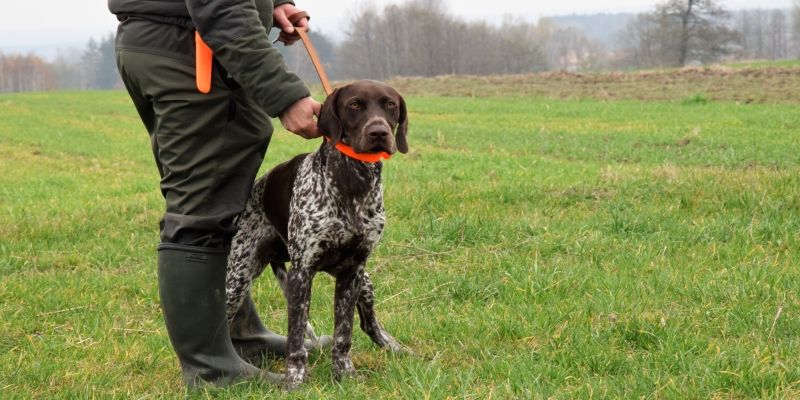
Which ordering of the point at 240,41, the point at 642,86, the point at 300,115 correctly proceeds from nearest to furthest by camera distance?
1. the point at 240,41
2. the point at 300,115
3. the point at 642,86

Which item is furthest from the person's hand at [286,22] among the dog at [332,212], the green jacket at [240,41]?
the green jacket at [240,41]

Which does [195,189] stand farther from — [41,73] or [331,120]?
[41,73]

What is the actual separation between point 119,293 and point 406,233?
2283 millimetres

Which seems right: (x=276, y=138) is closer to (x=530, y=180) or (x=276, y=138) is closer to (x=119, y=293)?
(x=530, y=180)

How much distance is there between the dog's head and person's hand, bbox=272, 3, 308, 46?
69 cm

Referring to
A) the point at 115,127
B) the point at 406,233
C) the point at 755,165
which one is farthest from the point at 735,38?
the point at 406,233

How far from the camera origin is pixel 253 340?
15.1 ft

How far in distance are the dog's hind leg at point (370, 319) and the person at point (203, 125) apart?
2.34 feet

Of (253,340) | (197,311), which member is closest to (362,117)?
(197,311)

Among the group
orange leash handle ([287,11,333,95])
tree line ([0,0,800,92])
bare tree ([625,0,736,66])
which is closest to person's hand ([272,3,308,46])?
orange leash handle ([287,11,333,95])

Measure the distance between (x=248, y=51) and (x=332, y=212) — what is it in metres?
0.82

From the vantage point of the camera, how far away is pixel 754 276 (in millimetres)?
5074

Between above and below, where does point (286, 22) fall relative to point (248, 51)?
above

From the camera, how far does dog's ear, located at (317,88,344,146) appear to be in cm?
383
